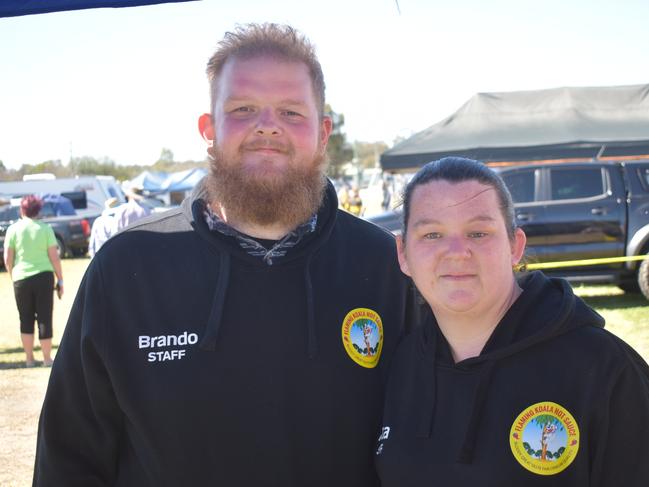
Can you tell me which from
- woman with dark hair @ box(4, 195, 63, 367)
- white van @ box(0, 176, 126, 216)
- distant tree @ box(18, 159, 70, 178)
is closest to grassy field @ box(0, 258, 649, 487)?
woman with dark hair @ box(4, 195, 63, 367)

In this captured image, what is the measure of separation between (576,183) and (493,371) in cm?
928

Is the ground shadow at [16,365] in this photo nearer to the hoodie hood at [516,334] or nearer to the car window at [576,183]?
the car window at [576,183]

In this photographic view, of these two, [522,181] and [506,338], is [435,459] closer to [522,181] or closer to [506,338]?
[506,338]

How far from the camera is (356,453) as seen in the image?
2.14 metres

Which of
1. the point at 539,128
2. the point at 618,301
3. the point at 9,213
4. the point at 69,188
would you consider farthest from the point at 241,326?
the point at 69,188

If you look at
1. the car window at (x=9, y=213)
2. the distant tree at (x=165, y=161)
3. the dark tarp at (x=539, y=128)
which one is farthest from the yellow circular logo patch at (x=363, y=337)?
the distant tree at (x=165, y=161)

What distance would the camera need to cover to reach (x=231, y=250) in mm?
2213

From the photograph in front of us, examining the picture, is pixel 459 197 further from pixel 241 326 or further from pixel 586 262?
pixel 586 262

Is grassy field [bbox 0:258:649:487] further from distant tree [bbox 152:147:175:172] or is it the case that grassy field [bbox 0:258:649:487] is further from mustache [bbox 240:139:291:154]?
distant tree [bbox 152:147:175:172]

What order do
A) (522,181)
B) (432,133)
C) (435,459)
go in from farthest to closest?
(432,133)
(522,181)
(435,459)

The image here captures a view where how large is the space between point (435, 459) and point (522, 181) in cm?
925

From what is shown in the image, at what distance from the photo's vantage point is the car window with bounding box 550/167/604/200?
10453 mm

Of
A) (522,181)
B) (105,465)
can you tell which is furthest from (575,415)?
(522,181)

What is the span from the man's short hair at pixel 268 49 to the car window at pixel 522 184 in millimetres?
8506
